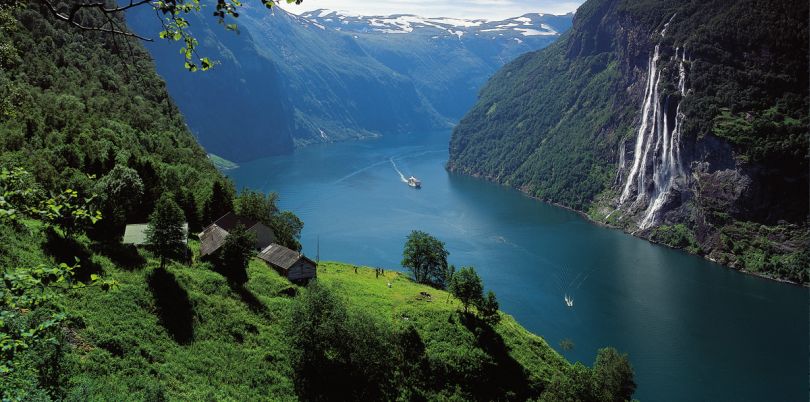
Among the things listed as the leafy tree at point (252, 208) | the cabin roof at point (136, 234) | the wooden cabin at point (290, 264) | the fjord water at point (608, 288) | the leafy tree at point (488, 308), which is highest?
the cabin roof at point (136, 234)

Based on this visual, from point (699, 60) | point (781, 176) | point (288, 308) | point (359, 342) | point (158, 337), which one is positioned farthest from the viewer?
point (699, 60)

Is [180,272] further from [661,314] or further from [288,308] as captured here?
[661,314]

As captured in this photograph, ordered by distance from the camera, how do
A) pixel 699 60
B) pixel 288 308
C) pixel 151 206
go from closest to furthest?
pixel 288 308
pixel 151 206
pixel 699 60

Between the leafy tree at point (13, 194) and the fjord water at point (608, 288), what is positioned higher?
the leafy tree at point (13, 194)

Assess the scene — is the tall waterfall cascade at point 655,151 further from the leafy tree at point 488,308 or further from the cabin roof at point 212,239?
the cabin roof at point 212,239

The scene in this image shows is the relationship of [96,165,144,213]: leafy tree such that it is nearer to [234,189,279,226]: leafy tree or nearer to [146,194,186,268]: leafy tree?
[146,194,186,268]: leafy tree

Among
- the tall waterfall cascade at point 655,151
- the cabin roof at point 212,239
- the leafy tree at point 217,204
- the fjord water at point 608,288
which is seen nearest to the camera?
the cabin roof at point 212,239

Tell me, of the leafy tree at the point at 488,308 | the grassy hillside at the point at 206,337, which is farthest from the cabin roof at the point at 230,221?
the leafy tree at the point at 488,308

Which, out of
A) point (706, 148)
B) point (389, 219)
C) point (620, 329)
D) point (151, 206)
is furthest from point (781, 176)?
point (151, 206)
